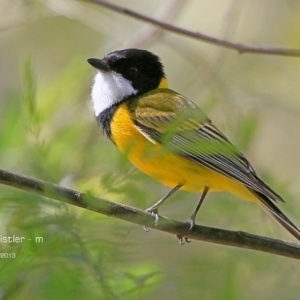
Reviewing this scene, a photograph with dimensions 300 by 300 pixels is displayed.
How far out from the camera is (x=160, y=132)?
2.82 meters

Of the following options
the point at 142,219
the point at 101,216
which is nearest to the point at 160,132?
the point at 142,219

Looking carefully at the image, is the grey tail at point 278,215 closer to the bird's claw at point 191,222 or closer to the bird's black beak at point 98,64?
the bird's claw at point 191,222

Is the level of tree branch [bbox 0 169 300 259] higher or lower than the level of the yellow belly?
higher

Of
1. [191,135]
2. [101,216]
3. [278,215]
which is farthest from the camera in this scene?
[278,215]

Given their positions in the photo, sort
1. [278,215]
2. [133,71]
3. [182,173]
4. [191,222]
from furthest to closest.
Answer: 1. [133,71]
2. [182,173]
3. [278,215]
4. [191,222]

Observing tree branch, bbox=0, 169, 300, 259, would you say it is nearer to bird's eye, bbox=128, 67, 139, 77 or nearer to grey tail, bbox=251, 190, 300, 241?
grey tail, bbox=251, 190, 300, 241

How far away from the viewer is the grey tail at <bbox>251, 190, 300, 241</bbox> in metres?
2.73

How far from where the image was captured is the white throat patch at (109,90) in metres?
3.53

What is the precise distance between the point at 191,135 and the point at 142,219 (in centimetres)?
40

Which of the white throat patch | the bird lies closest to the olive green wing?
the bird

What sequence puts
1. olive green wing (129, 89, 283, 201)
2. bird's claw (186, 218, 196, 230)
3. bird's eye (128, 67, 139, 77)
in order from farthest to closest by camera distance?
bird's eye (128, 67, 139, 77) < bird's claw (186, 218, 196, 230) < olive green wing (129, 89, 283, 201)

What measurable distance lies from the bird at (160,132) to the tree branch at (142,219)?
55mm

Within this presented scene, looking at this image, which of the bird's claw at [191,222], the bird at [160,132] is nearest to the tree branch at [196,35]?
the bird at [160,132]

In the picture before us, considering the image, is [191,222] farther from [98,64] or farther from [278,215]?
[98,64]
